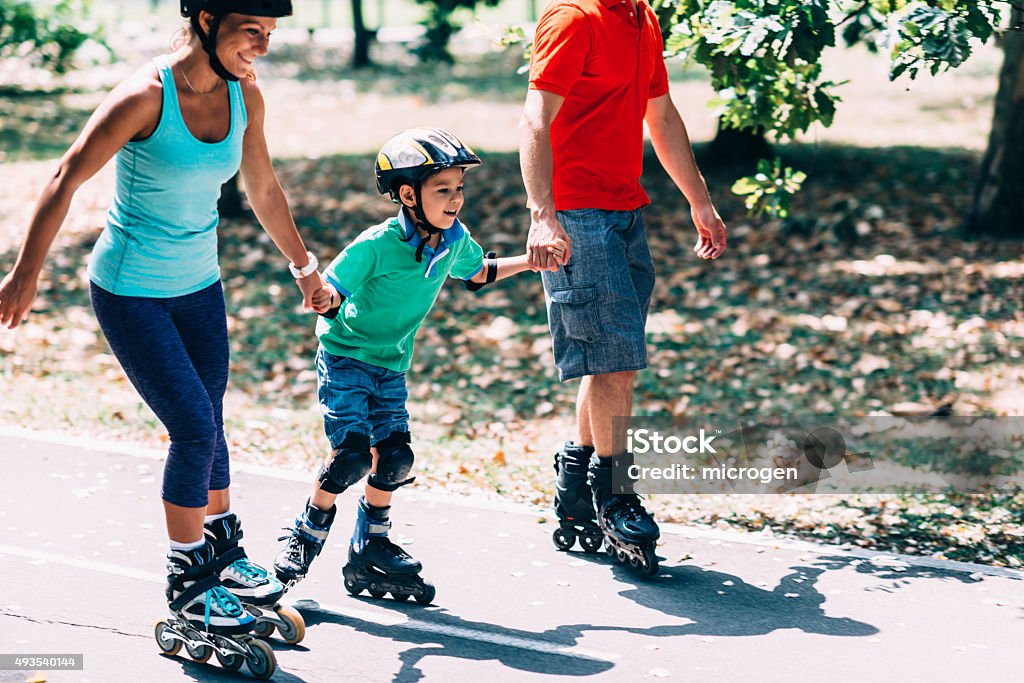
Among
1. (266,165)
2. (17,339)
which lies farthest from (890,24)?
(17,339)

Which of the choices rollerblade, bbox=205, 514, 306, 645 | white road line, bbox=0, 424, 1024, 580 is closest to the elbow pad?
rollerblade, bbox=205, 514, 306, 645

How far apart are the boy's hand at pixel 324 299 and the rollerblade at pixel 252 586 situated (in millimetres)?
815

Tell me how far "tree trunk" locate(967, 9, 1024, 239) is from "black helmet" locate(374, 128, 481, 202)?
704cm

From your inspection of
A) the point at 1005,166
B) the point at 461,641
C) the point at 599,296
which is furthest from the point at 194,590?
the point at 1005,166

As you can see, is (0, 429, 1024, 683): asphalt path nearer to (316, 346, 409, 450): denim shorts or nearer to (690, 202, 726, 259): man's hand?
(316, 346, 409, 450): denim shorts

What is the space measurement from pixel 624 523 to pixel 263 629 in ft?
4.87

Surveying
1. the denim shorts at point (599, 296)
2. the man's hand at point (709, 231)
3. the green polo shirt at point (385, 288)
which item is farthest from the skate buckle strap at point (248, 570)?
the man's hand at point (709, 231)

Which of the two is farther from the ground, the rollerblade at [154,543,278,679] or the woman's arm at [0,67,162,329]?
the woman's arm at [0,67,162,329]

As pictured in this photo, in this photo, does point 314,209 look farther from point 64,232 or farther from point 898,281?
point 898,281

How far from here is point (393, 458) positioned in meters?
4.68

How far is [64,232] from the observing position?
11.6 meters

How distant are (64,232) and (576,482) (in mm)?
7740

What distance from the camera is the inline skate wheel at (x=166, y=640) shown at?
4324mm

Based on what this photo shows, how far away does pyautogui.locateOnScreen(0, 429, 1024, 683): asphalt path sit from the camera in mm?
4348
